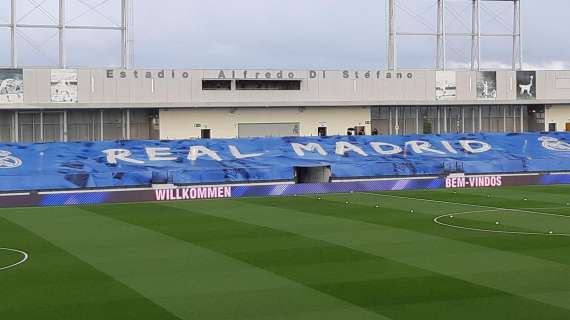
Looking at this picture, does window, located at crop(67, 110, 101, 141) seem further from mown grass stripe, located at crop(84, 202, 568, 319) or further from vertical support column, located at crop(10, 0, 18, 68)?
mown grass stripe, located at crop(84, 202, 568, 319)

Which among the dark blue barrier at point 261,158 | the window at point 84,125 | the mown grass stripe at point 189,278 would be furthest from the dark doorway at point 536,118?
the mown grass stripe at point 189,278

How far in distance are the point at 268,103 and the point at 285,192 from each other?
22067mm

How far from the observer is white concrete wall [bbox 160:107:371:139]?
59188 mm

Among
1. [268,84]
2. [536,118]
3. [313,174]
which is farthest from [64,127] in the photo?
[536,118]

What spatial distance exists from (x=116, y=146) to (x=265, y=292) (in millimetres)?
29411

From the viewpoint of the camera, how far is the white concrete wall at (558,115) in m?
68.2

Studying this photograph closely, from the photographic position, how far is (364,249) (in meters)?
20.1

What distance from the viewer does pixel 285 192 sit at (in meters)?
38.8

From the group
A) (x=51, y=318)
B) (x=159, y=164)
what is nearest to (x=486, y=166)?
(x=159, y=164)

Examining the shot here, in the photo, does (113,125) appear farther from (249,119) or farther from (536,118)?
(536,118)

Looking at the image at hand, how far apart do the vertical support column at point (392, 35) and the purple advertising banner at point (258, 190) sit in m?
21.8

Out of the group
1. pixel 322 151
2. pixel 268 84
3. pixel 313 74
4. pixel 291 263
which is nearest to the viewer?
pixel 291 263

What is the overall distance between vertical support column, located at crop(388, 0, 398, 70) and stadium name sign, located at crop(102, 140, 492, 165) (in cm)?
1604

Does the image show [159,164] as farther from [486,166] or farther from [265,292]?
[265,292]
